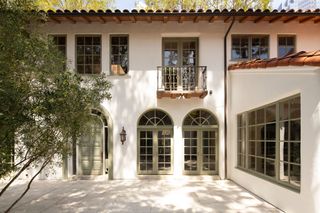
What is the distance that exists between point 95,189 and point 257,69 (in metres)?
5.70

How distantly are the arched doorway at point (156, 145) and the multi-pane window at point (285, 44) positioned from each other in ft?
15.3

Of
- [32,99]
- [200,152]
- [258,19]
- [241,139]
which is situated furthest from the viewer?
[200,152]

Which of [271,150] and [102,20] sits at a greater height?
[102,20]

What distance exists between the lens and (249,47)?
1100 centimetres

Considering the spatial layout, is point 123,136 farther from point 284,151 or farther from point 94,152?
point 284,151

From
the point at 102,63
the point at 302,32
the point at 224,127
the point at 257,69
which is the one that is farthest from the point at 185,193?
the point at 302,32

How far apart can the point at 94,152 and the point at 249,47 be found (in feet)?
21.7

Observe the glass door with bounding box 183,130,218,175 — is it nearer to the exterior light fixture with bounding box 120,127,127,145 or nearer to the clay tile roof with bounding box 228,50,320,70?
the exterior light fixture with bounding box 120,127,127,145

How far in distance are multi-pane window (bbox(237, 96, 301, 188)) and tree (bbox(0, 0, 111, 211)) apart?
403 cm

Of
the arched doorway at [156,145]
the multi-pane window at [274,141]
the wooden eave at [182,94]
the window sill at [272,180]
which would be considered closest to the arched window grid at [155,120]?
the arched doorway at [156,145]

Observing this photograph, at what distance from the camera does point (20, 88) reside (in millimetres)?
5266

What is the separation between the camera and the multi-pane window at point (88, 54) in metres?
11.1

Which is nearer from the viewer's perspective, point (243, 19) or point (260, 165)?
point (260, 165)

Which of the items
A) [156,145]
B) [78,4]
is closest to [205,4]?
[78,4]
